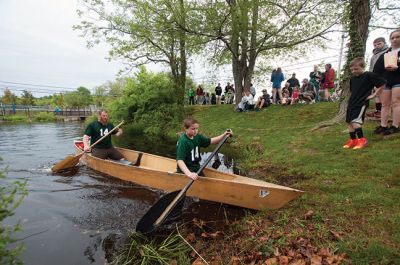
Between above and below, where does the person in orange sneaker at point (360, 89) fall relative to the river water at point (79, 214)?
above

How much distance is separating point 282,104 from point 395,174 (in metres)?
12.6

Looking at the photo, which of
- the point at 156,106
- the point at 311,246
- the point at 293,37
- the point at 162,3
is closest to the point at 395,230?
the point at 311,246

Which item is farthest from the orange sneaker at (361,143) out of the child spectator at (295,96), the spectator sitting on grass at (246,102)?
the spectator sitting on grass at (246,102)

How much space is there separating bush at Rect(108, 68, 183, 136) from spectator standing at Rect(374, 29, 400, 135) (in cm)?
1459

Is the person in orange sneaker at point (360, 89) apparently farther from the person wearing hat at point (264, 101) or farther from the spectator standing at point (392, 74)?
the person wearing hat at point (264, 101)

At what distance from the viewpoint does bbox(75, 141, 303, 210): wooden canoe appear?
4738mm

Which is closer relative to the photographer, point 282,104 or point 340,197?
point 340,197

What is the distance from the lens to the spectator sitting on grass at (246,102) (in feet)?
58.9

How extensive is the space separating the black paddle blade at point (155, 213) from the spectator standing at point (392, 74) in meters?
5.38

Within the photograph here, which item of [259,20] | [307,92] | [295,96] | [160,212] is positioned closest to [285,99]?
[295,96]

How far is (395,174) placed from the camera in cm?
517

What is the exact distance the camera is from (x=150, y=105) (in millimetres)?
20359

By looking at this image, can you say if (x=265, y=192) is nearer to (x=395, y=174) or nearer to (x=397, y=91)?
(x=395, y=174)

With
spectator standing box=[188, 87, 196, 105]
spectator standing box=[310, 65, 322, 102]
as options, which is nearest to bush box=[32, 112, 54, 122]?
spectator standing box=[188, 87, 196, 105]
